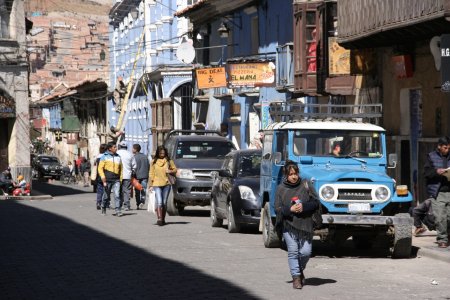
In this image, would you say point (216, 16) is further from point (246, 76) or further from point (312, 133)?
point (312, 133)

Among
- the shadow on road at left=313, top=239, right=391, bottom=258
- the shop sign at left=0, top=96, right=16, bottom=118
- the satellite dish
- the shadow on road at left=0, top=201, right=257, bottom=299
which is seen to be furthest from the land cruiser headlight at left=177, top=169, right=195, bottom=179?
the shop sign at left=0, top=96, right=16, bottom=118

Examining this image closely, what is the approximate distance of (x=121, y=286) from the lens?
13109 mm

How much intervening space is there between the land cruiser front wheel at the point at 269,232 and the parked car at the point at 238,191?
2441 millimetres

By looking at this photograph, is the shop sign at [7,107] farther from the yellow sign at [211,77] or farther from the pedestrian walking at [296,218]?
the pedestrian walking at [296,218]

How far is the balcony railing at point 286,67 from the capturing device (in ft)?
109

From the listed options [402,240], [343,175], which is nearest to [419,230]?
[402,240]

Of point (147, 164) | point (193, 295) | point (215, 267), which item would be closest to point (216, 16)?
point (147, 164)

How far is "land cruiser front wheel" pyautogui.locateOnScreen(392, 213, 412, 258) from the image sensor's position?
53.5 ft

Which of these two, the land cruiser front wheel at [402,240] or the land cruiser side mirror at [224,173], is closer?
the land cruiser front wheel at [402,240]

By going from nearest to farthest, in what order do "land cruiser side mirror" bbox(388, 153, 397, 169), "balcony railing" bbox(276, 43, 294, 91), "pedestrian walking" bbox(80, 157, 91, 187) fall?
"land cruiser side mirror" bbox(388, 153, 397, 169) → "balcony railing" bbox(276, 43, 294, 91) → "pedestrian walking" bbox(80, 157, 91, 187)

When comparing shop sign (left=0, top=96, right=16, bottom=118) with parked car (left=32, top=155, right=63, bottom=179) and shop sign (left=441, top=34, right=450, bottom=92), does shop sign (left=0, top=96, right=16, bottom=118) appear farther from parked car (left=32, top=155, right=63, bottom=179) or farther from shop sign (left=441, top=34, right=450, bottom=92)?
shop sign (left=441, top=34, right=450, bottom=92)

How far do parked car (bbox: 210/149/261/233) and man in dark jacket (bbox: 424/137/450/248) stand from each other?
4.19m

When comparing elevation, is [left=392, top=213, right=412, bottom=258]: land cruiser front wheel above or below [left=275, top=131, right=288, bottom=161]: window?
below

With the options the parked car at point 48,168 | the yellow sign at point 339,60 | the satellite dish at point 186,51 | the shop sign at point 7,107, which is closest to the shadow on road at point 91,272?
the yellow sign at point 339,60
